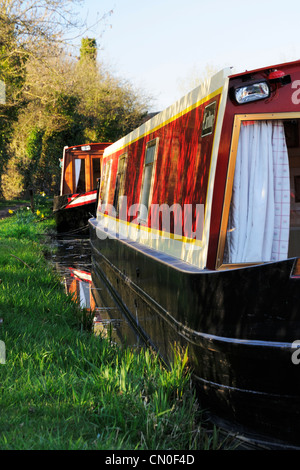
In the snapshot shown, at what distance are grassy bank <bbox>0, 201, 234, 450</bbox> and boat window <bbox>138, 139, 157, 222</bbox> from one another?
6.40ft

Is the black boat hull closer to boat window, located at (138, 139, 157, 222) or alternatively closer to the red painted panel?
the red painted panel

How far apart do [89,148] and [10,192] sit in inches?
536

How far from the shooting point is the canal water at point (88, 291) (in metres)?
7.33

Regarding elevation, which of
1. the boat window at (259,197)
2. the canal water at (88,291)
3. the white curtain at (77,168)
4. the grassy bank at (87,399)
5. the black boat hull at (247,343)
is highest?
the white curtain at (77,168)

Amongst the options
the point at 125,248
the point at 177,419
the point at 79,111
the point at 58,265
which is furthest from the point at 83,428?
the point at 79,111

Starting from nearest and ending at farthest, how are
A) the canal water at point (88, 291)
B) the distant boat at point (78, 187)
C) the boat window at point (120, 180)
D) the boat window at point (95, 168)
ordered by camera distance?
1. the canal water at point (88, 291)
2. the boat window at point (120, 180)
3. the distant boat at point (78, 187)
4. the boat window at point (95, 168)

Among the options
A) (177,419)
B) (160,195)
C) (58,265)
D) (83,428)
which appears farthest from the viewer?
(58,265)

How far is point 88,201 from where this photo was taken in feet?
62.0

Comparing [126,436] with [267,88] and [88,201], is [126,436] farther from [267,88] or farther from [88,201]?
[88,201]

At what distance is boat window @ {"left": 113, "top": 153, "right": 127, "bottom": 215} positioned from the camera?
983 centimetres

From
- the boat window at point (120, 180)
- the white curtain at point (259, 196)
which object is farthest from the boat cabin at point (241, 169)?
the boat window at point (120, 180)

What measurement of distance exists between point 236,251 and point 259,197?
40 cm

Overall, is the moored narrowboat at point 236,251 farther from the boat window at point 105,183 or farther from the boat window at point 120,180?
the boat window at point 105,183

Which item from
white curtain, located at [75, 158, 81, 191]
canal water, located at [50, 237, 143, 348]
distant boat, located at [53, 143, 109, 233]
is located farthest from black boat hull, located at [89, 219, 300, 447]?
white curtain, located at [75, 158, 81, 191]
